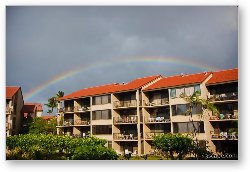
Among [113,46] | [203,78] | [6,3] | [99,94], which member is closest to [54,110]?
[99,94]

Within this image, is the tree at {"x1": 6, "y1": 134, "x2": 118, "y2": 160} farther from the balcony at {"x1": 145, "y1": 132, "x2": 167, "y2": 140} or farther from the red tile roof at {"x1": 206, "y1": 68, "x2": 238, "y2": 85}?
the red tile roof at {"x1": 206, "y1": 68, "x2": 238, "y2": 85}

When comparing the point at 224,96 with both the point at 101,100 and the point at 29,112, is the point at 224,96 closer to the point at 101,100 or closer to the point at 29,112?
the point at 101,100

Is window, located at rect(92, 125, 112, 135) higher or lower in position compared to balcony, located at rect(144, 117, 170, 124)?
lower

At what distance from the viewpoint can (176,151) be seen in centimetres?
994

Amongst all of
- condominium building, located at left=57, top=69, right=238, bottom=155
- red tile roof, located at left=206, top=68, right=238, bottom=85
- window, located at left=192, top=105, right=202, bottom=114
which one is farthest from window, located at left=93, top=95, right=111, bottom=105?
red tile roof, located at left=206, top=68, right=238, bottom=85

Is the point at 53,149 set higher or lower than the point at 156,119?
lower

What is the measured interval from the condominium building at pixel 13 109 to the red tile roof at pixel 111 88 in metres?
1.43

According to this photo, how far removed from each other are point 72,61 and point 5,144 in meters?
3.09

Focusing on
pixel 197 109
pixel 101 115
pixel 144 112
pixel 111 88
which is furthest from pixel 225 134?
pixel 101 115

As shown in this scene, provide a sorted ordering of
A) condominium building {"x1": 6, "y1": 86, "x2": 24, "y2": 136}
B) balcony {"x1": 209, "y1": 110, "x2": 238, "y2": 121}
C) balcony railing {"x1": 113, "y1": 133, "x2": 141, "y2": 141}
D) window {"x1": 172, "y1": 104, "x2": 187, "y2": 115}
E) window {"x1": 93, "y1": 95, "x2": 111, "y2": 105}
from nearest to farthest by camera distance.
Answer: balcony {"x1": 209, "y1": 110, "x2": 238, "y2": 121} → condominium building {"x1": 6, "y1": 86, "x2": 24, "y2": 136} → window {"x1": 172, "y1": 104, "x2": 187, "y2": 115} → balcony railing {"x1": 113, "y1": 133, "x2": 141, "y2": 141} → window {"x1": 93, "y1": 95, "x2": 111, "y2": 105}

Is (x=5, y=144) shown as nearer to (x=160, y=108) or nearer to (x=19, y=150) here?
(x=19, y=150)

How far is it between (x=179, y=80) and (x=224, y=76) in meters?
1.53

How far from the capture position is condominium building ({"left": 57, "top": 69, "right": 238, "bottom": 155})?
10398 mm

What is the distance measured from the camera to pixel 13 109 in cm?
1007
